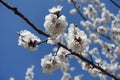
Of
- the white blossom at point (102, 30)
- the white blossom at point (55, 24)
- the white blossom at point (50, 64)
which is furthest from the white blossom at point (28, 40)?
the white blossom at point (102, 30)

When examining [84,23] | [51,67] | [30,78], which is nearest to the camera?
[51,67]

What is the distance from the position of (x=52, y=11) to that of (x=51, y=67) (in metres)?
0.85

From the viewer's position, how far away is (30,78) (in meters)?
10.2

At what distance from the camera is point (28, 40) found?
423 centimetres

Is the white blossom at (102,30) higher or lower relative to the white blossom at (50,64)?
higher

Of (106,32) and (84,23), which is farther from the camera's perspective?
(84,23)

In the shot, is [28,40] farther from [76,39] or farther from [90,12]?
[90,12]

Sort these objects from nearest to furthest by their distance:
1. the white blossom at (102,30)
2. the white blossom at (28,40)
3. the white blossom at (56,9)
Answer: the white blossom at (56,9), the white blossom at (28,40), the white blossom at (102,30)

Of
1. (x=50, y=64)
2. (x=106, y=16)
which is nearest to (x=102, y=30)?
(x=106, y=16)

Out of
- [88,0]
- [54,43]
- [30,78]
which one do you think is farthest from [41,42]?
[88,0]

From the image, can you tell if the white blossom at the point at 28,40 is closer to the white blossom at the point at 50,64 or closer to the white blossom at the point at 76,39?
the white blossom at the point at 50,64

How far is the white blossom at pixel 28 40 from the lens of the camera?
13.6ft

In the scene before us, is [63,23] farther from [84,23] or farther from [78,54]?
[84,23]

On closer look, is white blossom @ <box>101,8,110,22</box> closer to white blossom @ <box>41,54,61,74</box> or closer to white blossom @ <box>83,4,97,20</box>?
white blossom @ <box>83,4,97,20</box>
